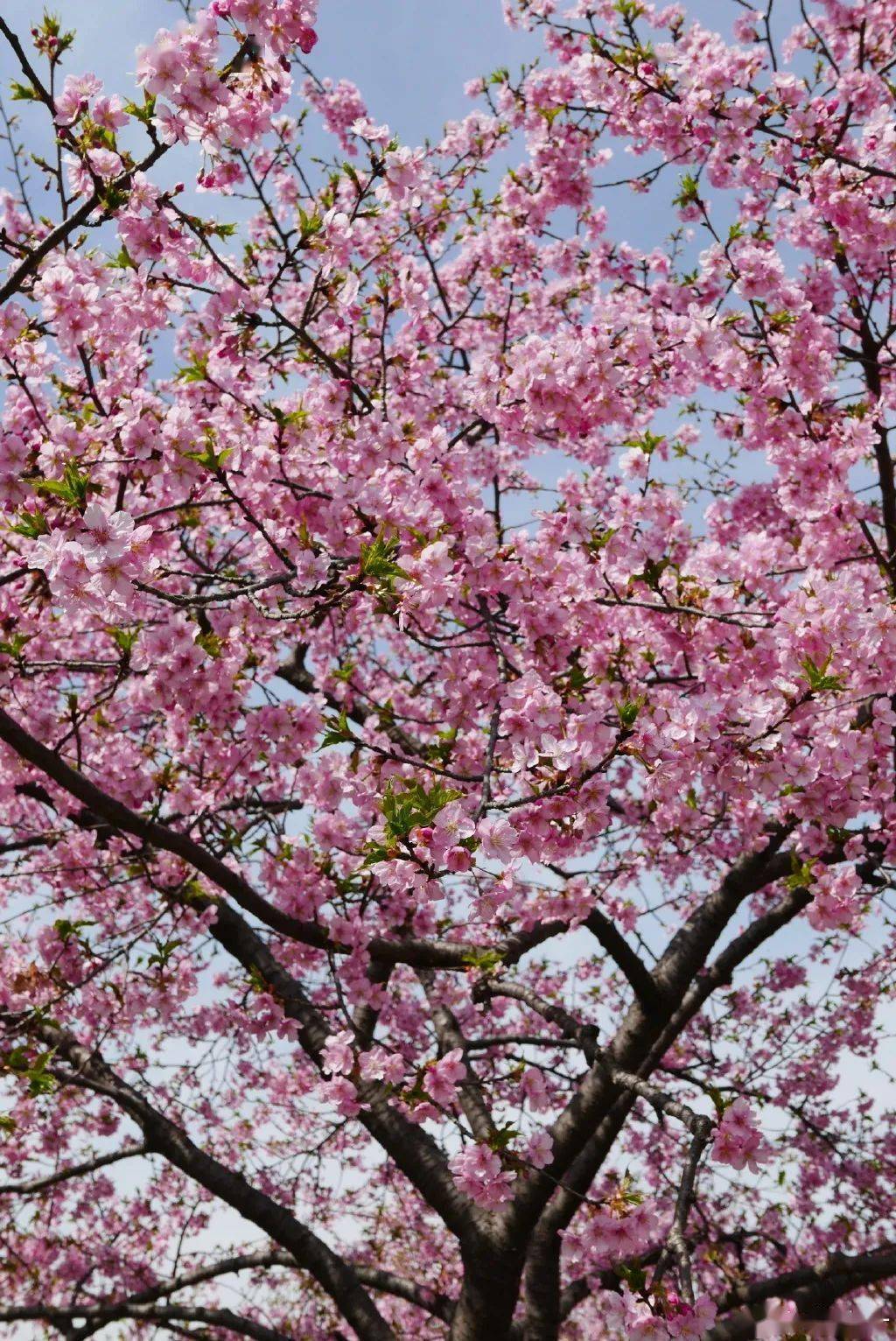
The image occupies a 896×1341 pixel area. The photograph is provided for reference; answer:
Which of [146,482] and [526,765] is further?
[146,482]

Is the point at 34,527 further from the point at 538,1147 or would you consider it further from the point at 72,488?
the point at 538,1147

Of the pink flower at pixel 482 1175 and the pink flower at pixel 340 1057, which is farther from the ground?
the pink flower at pixel 340 1057

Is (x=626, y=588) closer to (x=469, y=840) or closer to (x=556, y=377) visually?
(x=556, y=377)

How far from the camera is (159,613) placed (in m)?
7.04

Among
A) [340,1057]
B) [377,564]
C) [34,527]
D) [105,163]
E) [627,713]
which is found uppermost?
[105,163]

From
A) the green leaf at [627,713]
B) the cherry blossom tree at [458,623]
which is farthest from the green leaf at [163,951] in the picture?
the green leaf at [627,713]

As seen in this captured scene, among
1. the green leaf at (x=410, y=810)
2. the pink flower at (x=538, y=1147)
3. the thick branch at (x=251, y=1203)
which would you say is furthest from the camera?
the thick branch at (x=251, y=1203)

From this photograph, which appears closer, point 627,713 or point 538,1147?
point 627,713

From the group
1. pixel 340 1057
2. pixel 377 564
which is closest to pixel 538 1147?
pixel 340 1057

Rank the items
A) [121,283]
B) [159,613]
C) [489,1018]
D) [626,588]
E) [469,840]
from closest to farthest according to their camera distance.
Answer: [469,840] → [121,283] → [626,588] → [159,613] → [489,1018]

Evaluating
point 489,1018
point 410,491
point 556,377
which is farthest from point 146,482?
point 489,1018

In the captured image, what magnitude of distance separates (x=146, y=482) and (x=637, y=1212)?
387 centimetres

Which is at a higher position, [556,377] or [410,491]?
[556,377]

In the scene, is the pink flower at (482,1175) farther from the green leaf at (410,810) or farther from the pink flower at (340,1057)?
the green leaf at (410,810)
